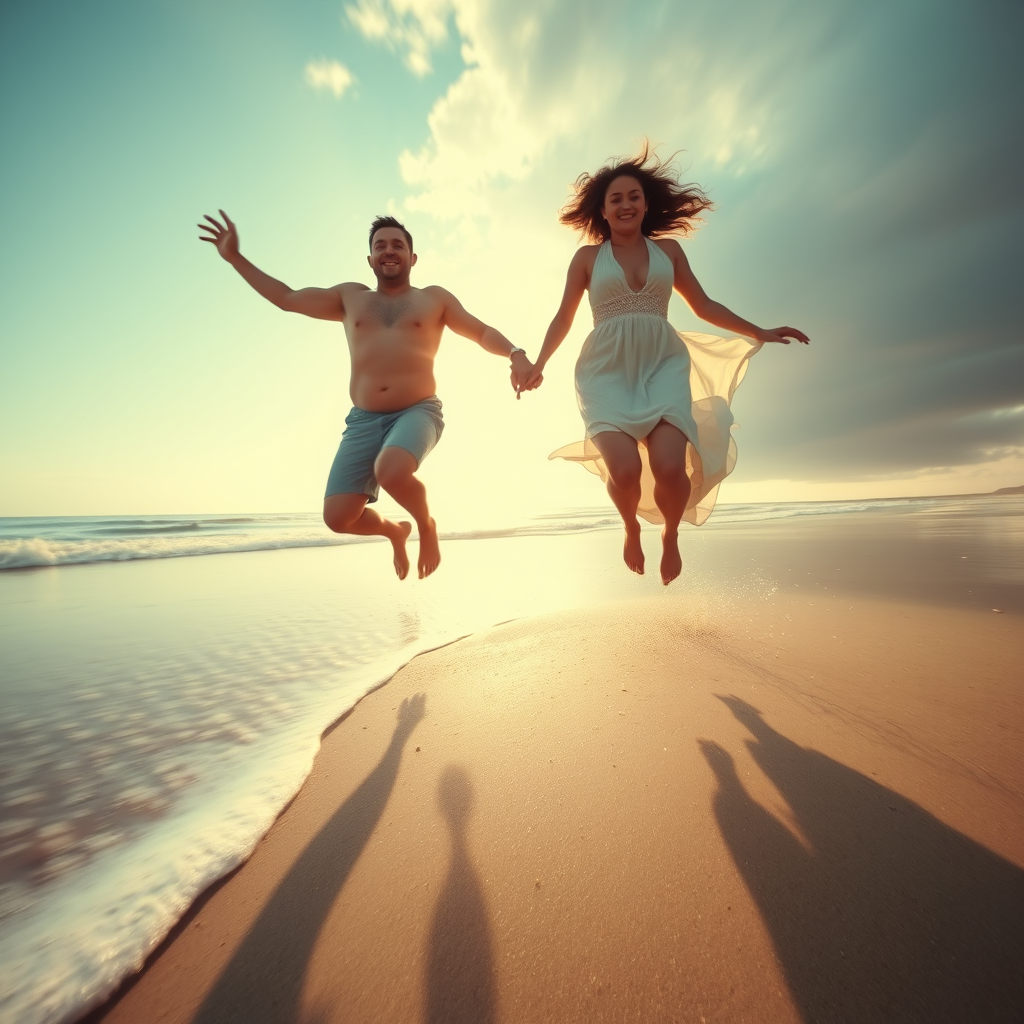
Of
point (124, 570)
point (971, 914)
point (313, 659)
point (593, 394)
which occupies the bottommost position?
point (971, 914)

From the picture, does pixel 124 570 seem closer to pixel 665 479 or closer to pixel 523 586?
pixel 523 586

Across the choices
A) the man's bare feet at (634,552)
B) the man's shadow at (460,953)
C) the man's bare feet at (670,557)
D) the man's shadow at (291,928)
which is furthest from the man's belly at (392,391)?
the man's shadow at (460,953)

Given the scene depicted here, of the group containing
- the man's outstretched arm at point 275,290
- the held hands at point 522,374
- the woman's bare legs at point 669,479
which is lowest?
the woman's bare legs at point 669,479

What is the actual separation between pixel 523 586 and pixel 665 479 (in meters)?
3.07

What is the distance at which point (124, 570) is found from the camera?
8.22 meters

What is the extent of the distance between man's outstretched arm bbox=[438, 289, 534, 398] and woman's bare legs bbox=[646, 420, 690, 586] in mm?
936

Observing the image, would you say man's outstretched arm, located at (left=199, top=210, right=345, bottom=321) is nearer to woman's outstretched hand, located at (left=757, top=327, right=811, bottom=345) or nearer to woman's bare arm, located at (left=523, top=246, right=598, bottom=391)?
woman's bare arm, located at (left=523, top=246, right=598, bottom=391)

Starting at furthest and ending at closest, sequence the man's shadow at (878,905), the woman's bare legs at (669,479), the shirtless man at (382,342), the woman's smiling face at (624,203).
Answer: the shirtless man at (382,342)
the woman's smiling face at (624,203)
the woman's bare legs at (669,479)
the man's shadow at (878,905)

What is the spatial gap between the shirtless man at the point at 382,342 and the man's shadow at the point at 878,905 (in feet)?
8.46

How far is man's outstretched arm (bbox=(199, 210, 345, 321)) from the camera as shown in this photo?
11.8 feet

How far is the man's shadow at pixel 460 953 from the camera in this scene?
3.11ft

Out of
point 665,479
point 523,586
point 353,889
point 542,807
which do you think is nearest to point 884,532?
point 523,586

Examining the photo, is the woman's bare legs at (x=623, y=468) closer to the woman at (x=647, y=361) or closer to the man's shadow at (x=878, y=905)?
the woman at (x=647, y=361)

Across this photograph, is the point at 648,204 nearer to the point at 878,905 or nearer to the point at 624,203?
the point at 624,203
